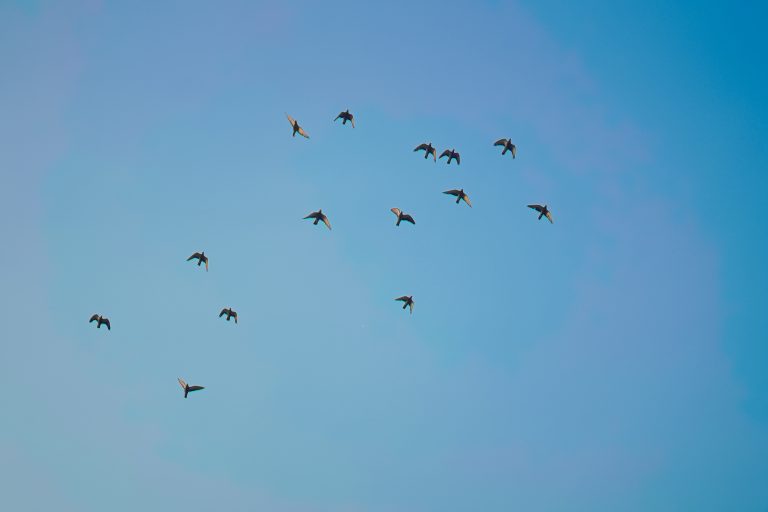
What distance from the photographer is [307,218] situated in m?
45.2

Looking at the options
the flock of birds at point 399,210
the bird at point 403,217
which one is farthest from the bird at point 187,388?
the bird at point 403,217

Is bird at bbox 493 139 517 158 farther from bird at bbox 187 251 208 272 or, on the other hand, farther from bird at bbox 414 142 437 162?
bird at bbox 187 251 208 272

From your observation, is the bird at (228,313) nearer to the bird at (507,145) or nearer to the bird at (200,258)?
the bird at (200,258)

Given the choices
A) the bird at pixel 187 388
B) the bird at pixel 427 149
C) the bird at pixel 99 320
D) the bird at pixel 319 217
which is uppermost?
the bird at pixel 427 149

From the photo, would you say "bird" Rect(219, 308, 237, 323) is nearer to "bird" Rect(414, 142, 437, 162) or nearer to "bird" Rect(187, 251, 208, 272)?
"bird" Rect(187, 251, 208, 272)

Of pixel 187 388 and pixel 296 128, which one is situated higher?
pixel 296 128

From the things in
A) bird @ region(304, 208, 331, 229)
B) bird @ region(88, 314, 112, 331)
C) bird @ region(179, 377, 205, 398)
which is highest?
bird @ region(304, 208, 331, 229)

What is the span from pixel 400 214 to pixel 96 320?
2709 centimetres

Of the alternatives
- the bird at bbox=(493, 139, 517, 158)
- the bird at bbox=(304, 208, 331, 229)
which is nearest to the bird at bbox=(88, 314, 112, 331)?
the bird at bbox=(304, 208, 331, 229)

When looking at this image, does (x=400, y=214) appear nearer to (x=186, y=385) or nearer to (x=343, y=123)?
(x=343, y=123)

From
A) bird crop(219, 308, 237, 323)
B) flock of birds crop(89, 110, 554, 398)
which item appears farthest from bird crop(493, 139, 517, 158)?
bird crop(219, 308, 237, 323)

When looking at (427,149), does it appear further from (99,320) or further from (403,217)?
(99,320)

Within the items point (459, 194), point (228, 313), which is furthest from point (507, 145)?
point (228, 313)

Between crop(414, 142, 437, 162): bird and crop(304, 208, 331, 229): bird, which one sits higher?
crop(414, 142, 437, 162): bird
